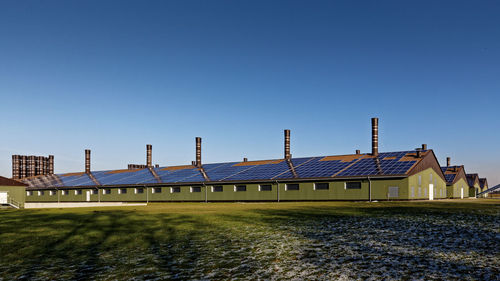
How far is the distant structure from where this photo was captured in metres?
89.1

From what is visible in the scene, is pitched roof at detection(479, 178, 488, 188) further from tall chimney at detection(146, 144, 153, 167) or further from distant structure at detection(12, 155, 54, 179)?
distant structure at detection(12, 155, 54, 179)

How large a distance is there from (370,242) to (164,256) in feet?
19.8

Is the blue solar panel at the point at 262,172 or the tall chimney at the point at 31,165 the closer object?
the blue solar panel at the point at 262,172

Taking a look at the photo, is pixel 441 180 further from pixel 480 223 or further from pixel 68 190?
pixel 68 190

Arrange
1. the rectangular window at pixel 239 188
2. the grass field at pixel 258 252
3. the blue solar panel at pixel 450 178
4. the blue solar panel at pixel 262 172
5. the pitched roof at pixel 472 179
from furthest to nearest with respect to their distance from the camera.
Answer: the pitched roof at pixel 472 179 → the blue solar panel at pixel 450 178 → the rectangular window at pixel 239 188 → the blue solar panel at pixel 262 172 → the grass field at pixel 258 252

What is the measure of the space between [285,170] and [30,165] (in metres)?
71.8

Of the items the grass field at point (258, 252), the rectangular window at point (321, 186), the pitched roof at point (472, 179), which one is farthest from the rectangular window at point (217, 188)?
the pitched roof at point (472, 179)

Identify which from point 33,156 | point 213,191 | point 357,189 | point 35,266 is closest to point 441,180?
point 357,189

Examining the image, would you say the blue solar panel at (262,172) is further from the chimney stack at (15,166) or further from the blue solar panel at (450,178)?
the chimney stack at (15,166)

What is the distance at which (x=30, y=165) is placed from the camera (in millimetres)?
90750

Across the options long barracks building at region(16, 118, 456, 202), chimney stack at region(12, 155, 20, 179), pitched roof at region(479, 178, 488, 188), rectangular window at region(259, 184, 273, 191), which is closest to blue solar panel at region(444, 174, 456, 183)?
long barracks building at region(16, 118, 456, 202)

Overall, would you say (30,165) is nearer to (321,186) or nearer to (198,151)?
(198,151)

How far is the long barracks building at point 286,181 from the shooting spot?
39.0 m

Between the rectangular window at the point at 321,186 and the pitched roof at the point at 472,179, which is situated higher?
the rectangular window at the point at 321,186
